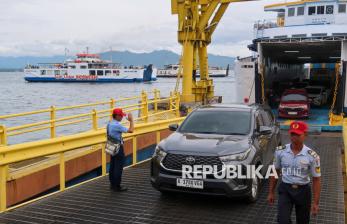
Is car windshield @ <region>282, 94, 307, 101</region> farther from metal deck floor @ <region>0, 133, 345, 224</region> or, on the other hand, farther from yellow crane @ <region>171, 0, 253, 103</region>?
metal deck floor @ <region>0, 133, 345, 224</region>

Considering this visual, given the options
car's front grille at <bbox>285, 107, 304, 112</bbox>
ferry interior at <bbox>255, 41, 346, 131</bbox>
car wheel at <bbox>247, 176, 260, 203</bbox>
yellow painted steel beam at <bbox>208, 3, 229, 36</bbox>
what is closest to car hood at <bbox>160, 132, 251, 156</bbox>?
car wheel at <bbox>247, 176, 260, 203</bbox>

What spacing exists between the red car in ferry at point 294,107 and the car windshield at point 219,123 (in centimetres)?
1232

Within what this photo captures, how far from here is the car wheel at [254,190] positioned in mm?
6699

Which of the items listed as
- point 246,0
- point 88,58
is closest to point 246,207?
point 246,0

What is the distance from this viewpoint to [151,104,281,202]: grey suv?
6.43m

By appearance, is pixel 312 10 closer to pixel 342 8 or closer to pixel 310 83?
pixel 342 8

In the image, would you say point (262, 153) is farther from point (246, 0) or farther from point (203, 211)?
point (246, 0)

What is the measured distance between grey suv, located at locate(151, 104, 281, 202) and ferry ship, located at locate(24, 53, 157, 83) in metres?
99.3

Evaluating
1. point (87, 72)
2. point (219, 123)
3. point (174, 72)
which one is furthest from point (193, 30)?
point (174, 72)

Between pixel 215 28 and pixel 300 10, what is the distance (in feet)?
22.6

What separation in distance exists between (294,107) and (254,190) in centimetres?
1362

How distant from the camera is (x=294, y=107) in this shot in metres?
19.7

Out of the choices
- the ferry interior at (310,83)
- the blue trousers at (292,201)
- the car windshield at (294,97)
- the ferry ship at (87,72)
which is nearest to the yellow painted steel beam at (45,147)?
the blue trousers at (292,201)

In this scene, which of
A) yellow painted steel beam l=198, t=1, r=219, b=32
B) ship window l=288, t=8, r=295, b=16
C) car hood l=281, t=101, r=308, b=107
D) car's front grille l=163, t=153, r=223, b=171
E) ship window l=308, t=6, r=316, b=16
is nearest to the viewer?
car's front grille l=163, t=153, r=223, b=171
